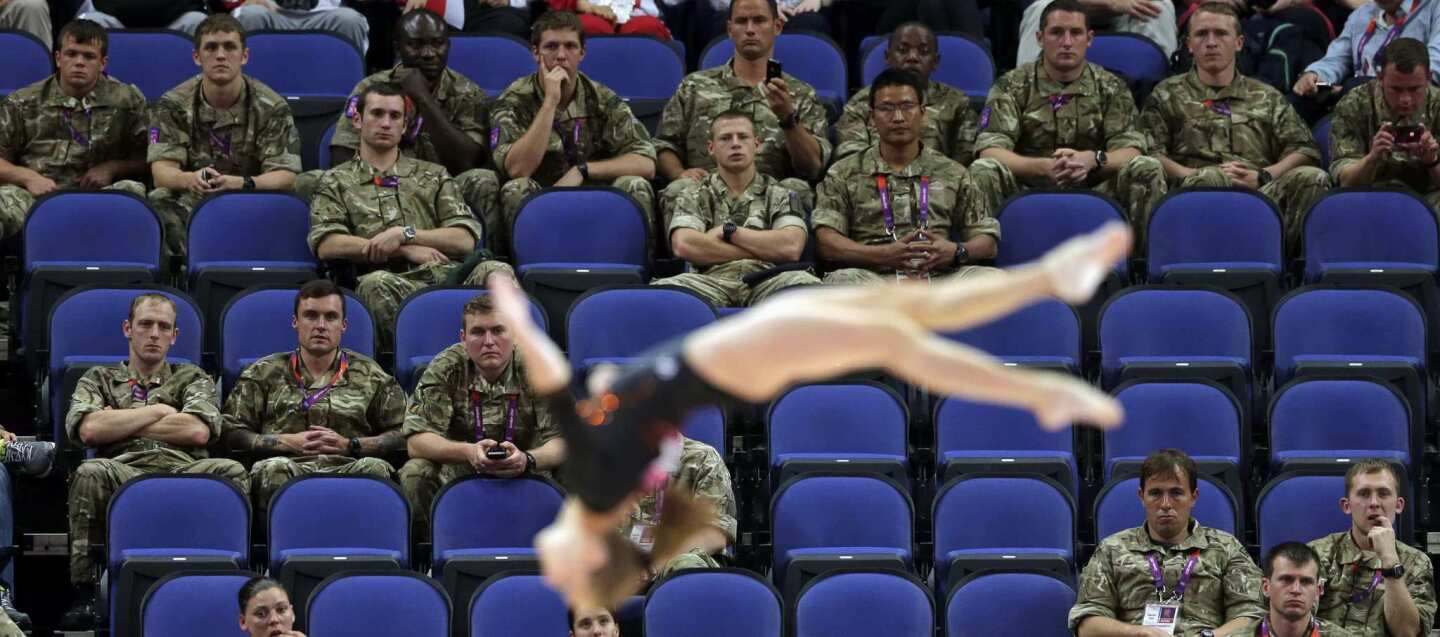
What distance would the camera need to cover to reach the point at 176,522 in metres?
8.20

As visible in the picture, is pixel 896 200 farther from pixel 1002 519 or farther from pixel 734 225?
pixel 1002 519

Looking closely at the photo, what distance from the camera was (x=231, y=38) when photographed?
33.0 ft

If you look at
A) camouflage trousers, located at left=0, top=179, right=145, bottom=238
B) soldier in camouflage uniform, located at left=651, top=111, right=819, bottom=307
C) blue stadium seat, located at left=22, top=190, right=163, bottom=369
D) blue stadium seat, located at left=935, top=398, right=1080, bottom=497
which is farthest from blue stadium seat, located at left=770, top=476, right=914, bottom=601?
camouflage trousers, located at left=0, top=179, right=145, bottom=238

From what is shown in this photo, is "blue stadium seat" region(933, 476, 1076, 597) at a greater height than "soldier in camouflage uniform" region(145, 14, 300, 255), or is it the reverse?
"soldier in camouflage uniform" region(145, 14, 300, 255)

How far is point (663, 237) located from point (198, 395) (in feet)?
8.08

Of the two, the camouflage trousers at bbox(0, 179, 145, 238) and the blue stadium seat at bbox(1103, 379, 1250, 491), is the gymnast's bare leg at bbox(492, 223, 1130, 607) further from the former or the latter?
the camouflage trousers at bbox(0, 179, 145, 238)

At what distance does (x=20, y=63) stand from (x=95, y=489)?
317 cm

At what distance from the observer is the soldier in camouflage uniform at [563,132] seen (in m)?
10.0

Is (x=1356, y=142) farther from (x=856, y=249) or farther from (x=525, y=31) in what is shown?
(x=525, y=31)

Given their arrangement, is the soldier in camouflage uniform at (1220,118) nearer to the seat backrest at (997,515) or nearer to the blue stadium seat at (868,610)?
the seat backrest at (997,515)

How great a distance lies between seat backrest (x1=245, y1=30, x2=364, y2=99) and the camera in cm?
1088

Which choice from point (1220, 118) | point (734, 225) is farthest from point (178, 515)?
point (1220, 118)

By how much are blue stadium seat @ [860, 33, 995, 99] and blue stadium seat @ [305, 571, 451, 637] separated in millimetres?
4250

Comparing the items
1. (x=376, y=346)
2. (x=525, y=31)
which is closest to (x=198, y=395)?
(x=376, y=346)
